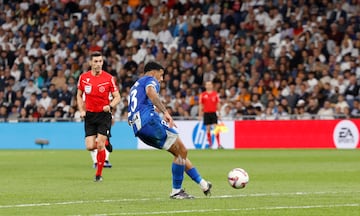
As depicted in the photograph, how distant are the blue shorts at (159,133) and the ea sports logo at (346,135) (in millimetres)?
19491

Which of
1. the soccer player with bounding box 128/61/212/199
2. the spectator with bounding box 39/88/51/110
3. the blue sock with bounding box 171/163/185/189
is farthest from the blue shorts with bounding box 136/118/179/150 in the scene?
the spectator with bounding box 39/88/51/110

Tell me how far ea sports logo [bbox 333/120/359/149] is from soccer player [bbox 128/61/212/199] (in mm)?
19357

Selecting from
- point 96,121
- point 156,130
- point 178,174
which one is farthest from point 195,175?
point 96,121

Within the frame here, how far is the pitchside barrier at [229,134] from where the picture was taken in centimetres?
3319

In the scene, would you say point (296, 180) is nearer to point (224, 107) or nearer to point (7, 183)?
point (7, 183)

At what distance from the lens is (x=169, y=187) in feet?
53.7

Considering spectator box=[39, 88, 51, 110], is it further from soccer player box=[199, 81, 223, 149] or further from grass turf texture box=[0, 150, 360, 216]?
grass turf texture box=[0, 150, 360, 216]

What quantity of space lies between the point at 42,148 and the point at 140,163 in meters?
11.2

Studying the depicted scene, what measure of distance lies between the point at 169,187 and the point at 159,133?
101 inches

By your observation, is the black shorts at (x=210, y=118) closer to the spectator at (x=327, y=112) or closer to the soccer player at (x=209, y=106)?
the soccer player at (x=209, y=106)

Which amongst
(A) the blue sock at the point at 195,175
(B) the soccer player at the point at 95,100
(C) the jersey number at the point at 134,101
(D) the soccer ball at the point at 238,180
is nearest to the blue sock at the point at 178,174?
(A) the blue sock at the point at 195,175

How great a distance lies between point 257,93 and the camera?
114 feet

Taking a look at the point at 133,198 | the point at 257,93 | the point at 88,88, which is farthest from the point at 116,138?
the point at 133,198

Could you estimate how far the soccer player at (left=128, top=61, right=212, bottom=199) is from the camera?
1395 centimetres
